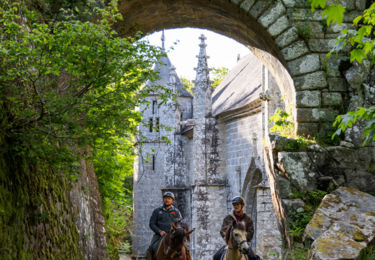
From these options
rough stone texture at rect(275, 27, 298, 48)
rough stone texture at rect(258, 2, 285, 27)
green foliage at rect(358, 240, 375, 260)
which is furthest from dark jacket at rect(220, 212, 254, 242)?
rough stone texture at rect(258, 2, 285, 27)

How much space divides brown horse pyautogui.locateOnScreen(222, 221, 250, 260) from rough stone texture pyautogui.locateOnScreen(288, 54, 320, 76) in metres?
2.44

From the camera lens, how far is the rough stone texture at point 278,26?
6.60m

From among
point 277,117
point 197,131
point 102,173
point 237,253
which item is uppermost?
point 197,131

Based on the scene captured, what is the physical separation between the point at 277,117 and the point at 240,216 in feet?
5.78

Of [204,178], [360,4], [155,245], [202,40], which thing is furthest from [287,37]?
[202,40]

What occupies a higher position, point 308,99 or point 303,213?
point 308,99

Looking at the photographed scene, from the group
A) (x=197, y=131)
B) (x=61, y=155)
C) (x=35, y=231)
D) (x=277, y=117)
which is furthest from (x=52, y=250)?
(x=197, y=131)

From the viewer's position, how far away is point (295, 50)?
6551 mm

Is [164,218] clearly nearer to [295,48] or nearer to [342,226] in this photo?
[342,226]

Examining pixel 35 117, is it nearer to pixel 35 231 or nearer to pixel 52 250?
pixel 35 231

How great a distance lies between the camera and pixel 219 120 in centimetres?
1792

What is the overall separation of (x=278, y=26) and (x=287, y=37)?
217 millimetres

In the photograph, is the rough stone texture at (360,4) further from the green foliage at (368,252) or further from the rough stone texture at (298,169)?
the green foliage at (368,252)

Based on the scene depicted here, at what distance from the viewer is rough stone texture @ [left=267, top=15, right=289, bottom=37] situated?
6602 millimetres
